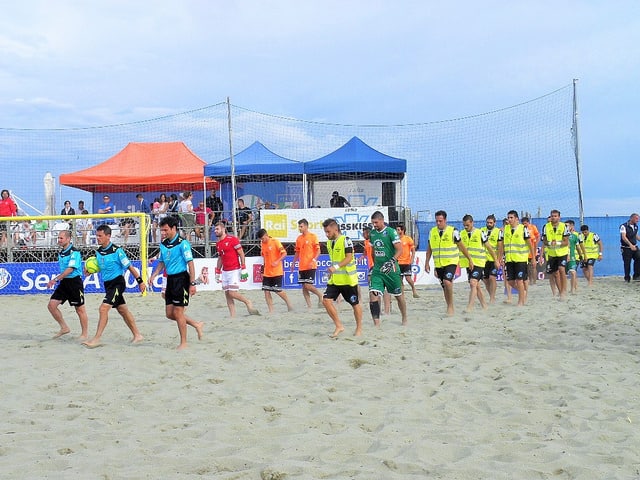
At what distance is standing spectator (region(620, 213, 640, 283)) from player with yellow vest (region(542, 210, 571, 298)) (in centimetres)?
568

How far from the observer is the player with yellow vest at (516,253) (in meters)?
11.6

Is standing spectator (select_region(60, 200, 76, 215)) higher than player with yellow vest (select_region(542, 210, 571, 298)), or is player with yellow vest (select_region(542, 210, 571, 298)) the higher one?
standing spectator (select_region(60, 200, 76, 215))

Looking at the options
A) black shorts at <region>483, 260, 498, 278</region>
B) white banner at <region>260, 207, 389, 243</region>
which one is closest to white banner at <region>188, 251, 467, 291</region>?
white banner at <region>260, 207, 389, 243</region>

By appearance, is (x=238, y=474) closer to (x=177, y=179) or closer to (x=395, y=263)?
(x=395, y=263)

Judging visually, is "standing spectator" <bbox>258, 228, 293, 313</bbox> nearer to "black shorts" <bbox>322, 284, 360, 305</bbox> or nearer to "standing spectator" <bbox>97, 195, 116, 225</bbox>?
"black shorts" <bbox>322, 284, 360, 305</bbox>

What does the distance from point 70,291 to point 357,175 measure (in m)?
10.4

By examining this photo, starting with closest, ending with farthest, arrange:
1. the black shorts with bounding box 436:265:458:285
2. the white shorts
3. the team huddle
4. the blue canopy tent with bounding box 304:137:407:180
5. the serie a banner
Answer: the team huddle
the black shorts with bounding box 436:265:458:285
the white shorts
the serie a banner
the blue canopy tent with bounding box 304:137:407:180

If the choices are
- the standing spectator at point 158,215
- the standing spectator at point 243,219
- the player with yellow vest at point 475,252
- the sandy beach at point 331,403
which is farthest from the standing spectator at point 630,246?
the standing spectator at point 158,215

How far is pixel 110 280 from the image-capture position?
26.5ft

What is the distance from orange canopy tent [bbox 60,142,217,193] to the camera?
61.5 feet

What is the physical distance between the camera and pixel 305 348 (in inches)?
298

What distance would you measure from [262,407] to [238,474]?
4.75ft

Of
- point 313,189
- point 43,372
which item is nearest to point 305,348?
point 43,372

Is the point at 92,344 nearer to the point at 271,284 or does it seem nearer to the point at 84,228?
the point at 271,284
